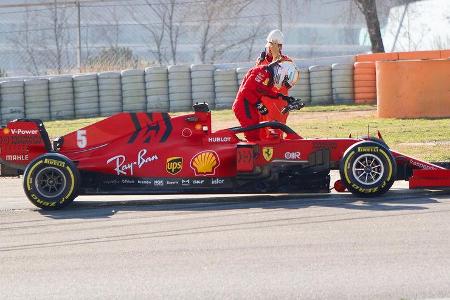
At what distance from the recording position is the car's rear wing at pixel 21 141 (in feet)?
36.2

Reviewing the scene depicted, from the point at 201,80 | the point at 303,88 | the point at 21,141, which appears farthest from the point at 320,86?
the point at 21,141

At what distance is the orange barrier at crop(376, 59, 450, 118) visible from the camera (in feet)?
66.9

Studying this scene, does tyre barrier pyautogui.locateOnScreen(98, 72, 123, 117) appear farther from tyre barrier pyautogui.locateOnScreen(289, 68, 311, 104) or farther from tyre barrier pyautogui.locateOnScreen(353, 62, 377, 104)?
tyre barrier pyautogui.locateOnScreen(353, 62, 377, 104)

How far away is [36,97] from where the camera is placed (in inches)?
1021

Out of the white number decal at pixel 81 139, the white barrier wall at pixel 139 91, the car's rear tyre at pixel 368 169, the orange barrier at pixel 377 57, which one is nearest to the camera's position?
the car's rear tyre at pixel 368 169

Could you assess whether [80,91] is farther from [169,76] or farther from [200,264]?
[200,264]

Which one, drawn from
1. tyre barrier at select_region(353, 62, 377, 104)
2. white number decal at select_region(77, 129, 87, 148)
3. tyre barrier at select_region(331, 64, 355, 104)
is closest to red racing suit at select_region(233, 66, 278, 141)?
white number decal at select_region(77, 129, 87, 148)

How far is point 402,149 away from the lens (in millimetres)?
15781

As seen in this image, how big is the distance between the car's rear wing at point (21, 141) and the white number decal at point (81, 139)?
0.34 meters

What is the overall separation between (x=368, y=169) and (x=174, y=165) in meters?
2.11

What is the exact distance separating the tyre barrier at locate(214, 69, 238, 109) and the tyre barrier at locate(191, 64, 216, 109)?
0.47ft

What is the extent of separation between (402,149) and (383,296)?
961cm

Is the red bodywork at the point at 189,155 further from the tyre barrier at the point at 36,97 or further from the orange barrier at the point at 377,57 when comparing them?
the orange barrier at the point at 377,57

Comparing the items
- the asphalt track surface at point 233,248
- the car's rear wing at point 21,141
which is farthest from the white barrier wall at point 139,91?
the car's rear wing at point 21,141
